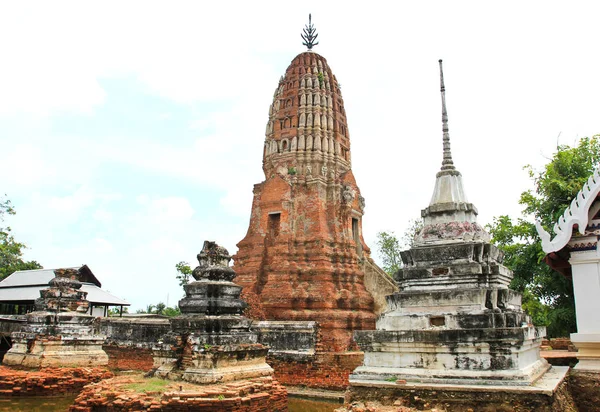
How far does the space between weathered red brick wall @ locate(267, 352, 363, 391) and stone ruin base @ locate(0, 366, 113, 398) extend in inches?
228

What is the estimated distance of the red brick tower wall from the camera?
19906 millimetres

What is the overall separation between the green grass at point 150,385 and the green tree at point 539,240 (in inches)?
472

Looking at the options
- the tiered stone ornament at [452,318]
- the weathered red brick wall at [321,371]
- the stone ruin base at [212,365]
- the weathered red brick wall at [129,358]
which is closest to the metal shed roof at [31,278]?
the weathered red brick wall at [129,358]

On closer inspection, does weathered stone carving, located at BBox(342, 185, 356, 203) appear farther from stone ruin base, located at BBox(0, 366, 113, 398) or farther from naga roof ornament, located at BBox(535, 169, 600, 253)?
naga roof ornament, located at BBox(535, 169, 600, 253)

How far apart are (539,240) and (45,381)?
15.9m

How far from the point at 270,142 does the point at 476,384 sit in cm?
1919

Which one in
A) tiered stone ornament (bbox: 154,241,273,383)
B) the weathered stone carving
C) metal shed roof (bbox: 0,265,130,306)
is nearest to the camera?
tiered stone ornament (bbox: 154,241,273,383)

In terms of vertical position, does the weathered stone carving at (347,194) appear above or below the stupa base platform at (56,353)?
above

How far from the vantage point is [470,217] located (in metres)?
8.30

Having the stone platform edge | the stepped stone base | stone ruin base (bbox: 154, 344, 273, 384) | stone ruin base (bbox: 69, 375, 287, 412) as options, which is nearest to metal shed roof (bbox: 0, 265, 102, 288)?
stone ruin base (bbox: 154, 344, 273, 384)

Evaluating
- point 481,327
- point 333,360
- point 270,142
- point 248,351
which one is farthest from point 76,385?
point 270,142

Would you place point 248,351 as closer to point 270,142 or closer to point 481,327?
point 481,327

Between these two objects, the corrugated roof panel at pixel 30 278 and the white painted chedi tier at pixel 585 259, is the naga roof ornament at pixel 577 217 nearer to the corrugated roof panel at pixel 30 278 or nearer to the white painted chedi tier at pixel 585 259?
the white painted chedi tier at pixel 585 259

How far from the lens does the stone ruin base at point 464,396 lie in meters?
6.30
